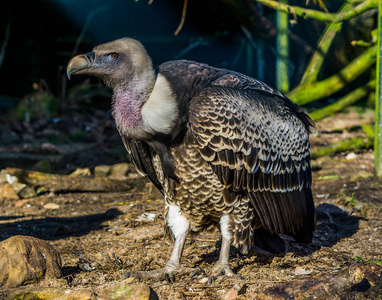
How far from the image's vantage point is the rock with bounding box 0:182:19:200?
18.9ft

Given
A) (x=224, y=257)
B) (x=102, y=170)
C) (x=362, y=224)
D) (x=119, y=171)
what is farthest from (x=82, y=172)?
(x=362, y=224)

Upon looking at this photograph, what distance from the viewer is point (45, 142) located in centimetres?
846

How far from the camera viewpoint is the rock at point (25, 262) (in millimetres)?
3232

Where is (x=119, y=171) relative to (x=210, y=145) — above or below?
below

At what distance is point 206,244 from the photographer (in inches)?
177

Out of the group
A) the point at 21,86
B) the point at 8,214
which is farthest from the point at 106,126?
the point at 8,214

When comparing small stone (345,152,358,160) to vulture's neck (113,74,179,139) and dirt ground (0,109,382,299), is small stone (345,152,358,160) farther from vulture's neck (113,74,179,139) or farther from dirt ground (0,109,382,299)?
vulture's neck (113,74,179,139)

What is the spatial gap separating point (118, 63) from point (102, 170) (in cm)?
327

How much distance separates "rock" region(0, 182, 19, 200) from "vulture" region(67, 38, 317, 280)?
2389 mm

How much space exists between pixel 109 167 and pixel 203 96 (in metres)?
3.35

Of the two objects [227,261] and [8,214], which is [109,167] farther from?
[227,261]

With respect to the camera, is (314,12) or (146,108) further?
(314,12)

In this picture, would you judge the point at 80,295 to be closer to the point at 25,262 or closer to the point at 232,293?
the point at 25,262

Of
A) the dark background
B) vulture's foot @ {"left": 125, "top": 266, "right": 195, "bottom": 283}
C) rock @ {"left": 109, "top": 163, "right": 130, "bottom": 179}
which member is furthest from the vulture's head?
the dark background
